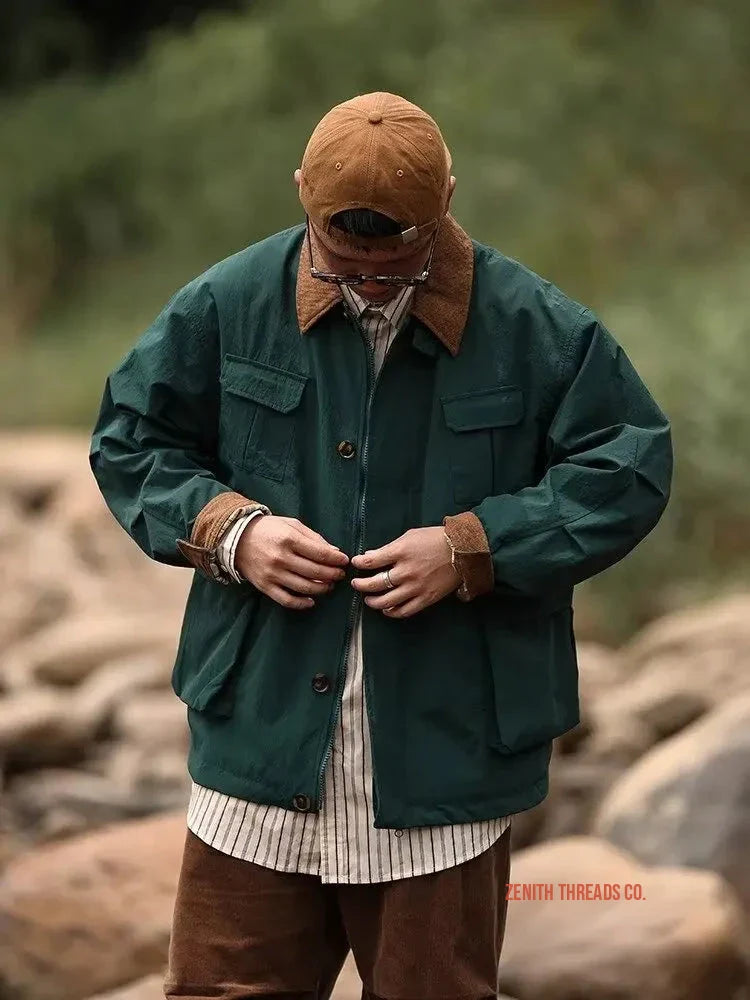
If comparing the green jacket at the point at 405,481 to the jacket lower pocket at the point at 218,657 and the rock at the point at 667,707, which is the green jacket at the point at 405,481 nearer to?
the jacket lower pocket at the point at 218,657

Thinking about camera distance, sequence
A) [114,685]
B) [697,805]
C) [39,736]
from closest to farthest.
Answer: [697,805] < [39,736] < [114,685]

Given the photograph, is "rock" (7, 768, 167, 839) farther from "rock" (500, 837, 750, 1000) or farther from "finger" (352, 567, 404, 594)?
"finger" (352, 567, 404, 594)

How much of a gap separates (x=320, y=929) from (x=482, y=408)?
69 centimetres

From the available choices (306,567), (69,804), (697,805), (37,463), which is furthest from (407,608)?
(37,463)

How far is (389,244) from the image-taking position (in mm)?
2178

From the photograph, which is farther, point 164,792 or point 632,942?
point 164,792

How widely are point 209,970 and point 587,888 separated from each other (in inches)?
51.6

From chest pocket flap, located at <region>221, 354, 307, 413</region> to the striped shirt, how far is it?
102 millimetres

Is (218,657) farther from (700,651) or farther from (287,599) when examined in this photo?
(700,651)

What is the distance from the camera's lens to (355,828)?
231cm

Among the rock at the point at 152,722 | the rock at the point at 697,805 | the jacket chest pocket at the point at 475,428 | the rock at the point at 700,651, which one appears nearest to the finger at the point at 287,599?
the jacket chest pocket at the point at 475,428

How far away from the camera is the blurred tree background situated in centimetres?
579

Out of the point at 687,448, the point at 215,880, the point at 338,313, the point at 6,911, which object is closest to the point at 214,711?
the point at 215,880

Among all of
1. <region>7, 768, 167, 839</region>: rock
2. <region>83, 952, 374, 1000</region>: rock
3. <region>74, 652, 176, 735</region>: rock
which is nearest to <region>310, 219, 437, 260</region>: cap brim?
<region>83, 952, 374, 1000</region>: rock
